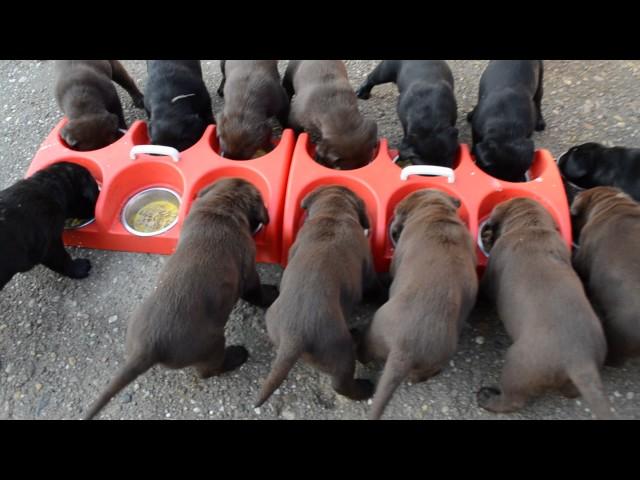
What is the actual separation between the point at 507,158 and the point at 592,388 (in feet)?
6.64

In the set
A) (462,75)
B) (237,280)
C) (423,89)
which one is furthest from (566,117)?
(237,280)

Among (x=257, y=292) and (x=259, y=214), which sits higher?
(x=259, y=214)

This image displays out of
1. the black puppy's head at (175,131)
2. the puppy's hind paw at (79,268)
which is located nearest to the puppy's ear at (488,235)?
the black puppy's head at (175,131)

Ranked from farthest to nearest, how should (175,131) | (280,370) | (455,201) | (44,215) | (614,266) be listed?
1. (175,131)
2. (44,215)
3. (455,201)
4. (614,266)
5. (280,370)

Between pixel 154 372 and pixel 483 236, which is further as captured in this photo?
pixel 483 236

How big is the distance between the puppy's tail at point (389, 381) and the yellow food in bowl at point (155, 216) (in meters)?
2.34

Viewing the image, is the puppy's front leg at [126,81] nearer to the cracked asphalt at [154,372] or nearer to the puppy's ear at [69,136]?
the puppy's ear at [69,136]

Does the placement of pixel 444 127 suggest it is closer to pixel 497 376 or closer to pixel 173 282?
pixel 497 376

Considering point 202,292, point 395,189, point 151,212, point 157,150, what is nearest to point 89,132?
point 157,150

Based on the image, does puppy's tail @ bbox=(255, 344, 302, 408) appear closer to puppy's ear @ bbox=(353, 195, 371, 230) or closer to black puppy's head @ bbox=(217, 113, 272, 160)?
puppy's ear @ bbox=(353, 195, 371, 230)

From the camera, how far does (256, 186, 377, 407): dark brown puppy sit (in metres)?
2.94

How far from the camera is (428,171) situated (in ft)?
13.0

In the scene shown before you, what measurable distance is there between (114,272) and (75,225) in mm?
513

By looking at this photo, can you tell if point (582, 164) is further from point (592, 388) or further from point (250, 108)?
point (250, 108)
